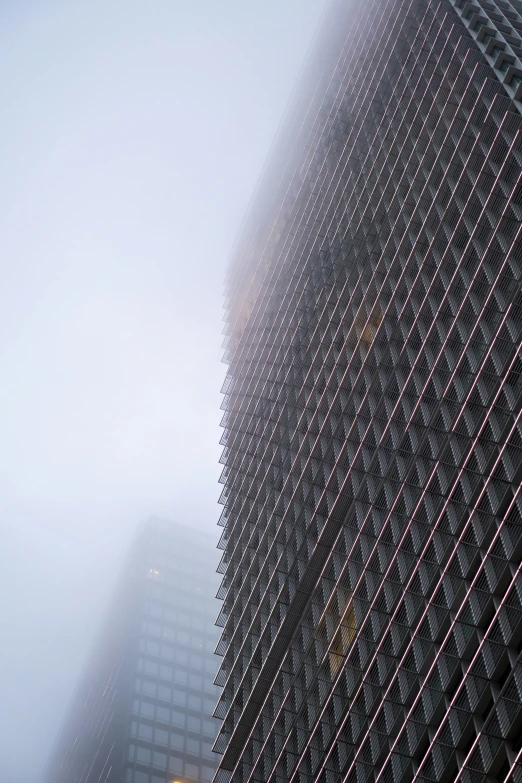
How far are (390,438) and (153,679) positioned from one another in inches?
2692

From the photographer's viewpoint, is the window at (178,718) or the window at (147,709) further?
the window at (178,718)

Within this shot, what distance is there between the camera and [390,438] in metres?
57.6

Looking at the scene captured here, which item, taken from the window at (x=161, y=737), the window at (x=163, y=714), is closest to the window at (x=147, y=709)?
the window at (x=163, y=714)

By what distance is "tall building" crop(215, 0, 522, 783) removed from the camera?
45062 mm

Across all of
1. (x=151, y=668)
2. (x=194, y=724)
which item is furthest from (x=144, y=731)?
(x=151, y=668)

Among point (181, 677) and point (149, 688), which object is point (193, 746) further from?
point (181, 677)

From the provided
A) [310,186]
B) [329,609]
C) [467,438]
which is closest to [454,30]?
[310,186]

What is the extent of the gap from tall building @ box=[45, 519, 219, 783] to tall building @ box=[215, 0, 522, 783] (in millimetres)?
33051

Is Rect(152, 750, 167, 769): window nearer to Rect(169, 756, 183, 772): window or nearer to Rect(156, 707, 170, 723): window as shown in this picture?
Rect(169, 756, 183, 772): window

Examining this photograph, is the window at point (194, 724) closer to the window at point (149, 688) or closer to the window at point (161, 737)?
the window at point (161, 737)

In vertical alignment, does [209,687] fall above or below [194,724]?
above

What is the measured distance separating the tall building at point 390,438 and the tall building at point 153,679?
33051 millimetres

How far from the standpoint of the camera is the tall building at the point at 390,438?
45.1 m

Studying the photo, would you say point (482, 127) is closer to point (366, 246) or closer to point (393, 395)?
point (366, 246)
